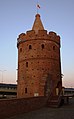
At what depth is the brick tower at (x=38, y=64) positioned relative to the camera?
23.4 m

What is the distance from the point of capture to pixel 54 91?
2438 centimetres

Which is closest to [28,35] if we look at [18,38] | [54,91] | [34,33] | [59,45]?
[34,33]

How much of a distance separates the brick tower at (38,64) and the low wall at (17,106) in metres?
3.92

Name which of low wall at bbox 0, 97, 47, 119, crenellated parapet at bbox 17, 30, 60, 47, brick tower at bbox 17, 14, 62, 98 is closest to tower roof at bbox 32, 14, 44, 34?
brick tower at bbox 17, 14, 62, 98

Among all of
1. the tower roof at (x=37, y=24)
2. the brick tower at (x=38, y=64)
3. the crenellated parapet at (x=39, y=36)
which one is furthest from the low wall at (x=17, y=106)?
the tower roof at (x=37, y=24)

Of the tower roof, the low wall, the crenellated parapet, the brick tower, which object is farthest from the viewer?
the tower roof

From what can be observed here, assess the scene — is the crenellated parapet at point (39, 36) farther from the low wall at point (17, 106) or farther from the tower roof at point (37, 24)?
the low wall at point (17, 106)

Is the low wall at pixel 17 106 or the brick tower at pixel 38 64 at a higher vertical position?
the brick tower at pixel 38 64

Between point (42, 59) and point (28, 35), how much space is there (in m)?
4.09

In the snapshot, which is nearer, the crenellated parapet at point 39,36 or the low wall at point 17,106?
the low wall at point 17,106

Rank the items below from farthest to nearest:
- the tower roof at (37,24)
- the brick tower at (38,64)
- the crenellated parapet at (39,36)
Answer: the tower roof at (37,24) < the crenellated parapet at (39,36) < the brick tower at (38,64)

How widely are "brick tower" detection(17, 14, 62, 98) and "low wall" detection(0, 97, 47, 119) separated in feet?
12.9

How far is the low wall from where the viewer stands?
12.8 m

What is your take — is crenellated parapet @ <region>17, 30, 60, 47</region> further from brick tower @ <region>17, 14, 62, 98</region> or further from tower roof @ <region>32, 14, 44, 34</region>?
tower roof @ <region>32, 14, 44, 34</region>
